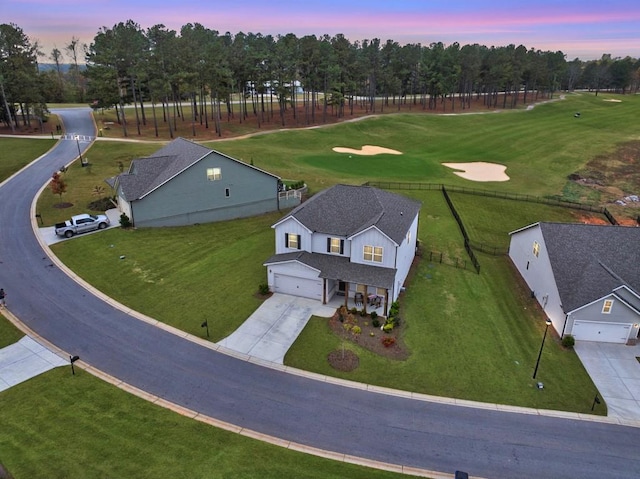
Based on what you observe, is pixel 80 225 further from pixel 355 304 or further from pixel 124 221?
pixel 355 304

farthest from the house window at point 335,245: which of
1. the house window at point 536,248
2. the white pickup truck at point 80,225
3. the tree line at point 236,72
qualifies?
the tree line at point 236,72

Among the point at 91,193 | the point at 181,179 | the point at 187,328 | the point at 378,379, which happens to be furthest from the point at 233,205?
the point at 378,379

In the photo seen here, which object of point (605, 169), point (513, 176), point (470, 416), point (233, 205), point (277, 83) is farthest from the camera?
point (277, 83)

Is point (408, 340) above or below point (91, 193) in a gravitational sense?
below

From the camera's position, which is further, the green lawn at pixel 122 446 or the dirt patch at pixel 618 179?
the dirt patch at pixel 618 179

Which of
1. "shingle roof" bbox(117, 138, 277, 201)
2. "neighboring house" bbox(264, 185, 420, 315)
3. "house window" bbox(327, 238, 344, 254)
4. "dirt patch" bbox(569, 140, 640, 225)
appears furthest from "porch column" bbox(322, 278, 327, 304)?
"dirt patch" bbox(569, 140, 640, 225)

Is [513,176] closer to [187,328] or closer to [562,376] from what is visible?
[562,376]

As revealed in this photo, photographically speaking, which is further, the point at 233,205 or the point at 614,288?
the point at 233,205

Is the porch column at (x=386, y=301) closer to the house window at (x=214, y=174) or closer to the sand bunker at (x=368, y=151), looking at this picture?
the house window at (x=214, y=174)
